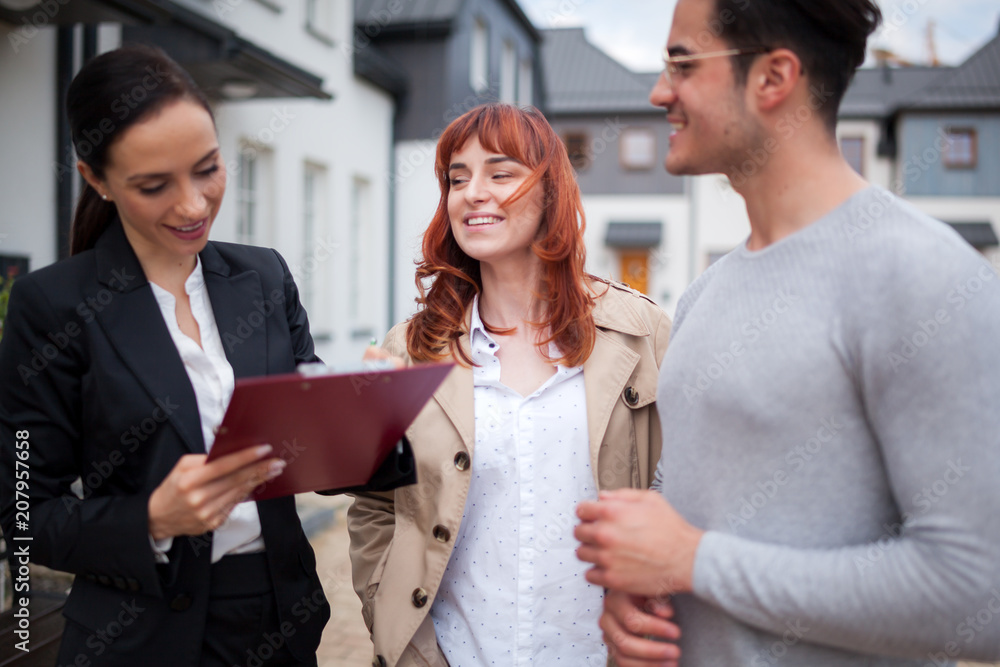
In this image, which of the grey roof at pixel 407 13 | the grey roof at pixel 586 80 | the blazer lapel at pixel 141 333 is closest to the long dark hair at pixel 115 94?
the blazer lapel at pixel 141 333

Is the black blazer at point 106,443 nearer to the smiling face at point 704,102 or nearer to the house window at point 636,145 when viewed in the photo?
the smiling face at point 704,102

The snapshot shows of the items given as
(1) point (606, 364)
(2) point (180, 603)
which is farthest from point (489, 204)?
(2) point (180, 603)

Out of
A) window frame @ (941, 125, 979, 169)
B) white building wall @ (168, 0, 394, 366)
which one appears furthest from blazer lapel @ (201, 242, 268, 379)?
window frame @ (941, 125, 979, 169)

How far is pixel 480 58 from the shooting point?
1438 centimetres

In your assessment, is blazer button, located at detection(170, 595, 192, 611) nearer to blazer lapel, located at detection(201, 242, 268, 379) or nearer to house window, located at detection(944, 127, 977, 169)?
blazer lapel, located at detection(201, 242, 268, 379)

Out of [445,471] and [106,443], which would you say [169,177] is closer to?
[106,443]

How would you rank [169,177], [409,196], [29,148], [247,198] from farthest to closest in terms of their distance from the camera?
[409,196]
[247,198]
[29,148]
[169,177]

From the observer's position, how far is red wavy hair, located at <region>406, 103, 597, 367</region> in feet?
6.88

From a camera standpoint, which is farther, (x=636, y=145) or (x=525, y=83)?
(x=636, y=145)

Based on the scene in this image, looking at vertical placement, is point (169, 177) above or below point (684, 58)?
below

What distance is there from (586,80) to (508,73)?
8082mm

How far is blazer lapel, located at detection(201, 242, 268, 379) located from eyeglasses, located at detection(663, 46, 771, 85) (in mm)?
1018

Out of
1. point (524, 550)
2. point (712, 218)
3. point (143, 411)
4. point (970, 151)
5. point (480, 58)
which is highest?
point (480, 58)

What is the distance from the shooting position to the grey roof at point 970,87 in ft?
70.0
